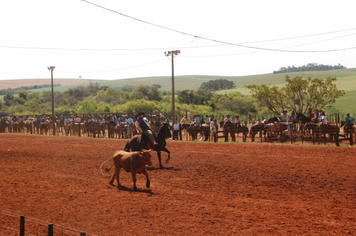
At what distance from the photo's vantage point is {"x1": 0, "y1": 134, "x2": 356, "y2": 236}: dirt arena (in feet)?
25.7

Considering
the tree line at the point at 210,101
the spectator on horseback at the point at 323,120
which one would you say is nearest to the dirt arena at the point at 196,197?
the spectator on horseback at the point at 323,120

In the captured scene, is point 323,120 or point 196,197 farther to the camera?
point 323,120

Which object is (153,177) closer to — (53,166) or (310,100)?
(53,166)

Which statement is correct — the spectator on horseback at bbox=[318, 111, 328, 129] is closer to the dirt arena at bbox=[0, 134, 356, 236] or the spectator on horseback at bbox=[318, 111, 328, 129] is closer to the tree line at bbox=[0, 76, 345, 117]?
the dirt arena at bbox=[0, 134, 356, 236]

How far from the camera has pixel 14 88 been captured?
631 ft

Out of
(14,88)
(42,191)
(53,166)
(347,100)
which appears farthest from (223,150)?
(14,88)

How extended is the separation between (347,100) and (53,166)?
252 ft

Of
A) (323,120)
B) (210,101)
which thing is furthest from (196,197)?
(210,101)

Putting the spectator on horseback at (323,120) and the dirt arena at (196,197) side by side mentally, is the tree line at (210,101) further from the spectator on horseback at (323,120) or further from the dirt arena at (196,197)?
the dirt arena at (196,197)

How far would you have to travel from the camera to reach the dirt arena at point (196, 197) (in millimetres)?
7848

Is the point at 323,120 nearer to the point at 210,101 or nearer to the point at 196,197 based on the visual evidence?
the point at 196,197

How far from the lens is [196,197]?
1022 centimetres

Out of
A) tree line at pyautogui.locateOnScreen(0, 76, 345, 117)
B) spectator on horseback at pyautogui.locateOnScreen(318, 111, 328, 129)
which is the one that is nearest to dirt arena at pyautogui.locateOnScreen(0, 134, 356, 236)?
spectator on horseback at pyautogui.locateOnScreen(318, 111, 328, 129)

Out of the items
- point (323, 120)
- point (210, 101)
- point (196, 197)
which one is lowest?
point (196, 197)
